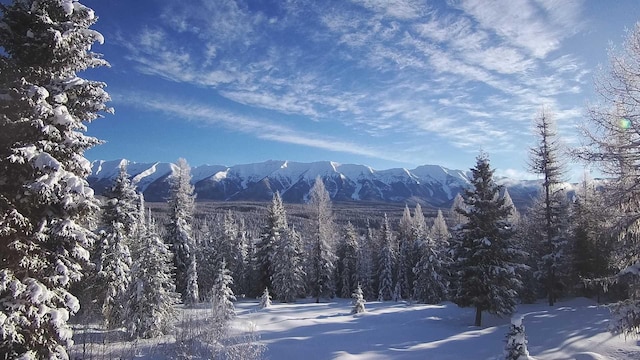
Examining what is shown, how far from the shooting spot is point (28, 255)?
941 centimetres

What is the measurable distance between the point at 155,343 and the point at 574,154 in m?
19.3

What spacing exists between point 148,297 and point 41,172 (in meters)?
13.9

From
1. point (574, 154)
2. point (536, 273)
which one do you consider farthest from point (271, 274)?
point (574, 154)

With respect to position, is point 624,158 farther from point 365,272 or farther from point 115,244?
point 365,272

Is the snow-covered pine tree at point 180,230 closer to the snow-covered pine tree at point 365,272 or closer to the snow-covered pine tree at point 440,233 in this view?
the snow-covered pine tree at point 365,272

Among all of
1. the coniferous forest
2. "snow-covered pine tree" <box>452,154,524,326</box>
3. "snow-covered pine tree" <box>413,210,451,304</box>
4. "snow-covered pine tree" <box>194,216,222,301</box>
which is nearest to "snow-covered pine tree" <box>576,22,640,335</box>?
the coniferous forest

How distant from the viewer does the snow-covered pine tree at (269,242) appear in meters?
49.0

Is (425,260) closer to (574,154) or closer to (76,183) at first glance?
(574,154)

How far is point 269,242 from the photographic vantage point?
49562mm

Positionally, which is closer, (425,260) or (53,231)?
(53,231)

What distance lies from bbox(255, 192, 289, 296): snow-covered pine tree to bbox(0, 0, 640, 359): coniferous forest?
0.62ft

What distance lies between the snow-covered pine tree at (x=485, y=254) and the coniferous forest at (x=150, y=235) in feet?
0.31

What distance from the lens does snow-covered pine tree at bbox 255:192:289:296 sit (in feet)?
161

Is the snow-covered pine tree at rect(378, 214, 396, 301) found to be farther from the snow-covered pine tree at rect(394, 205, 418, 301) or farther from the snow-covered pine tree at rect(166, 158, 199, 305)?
the snow-covered pine tree at rect(166, 158, 199, 305)
